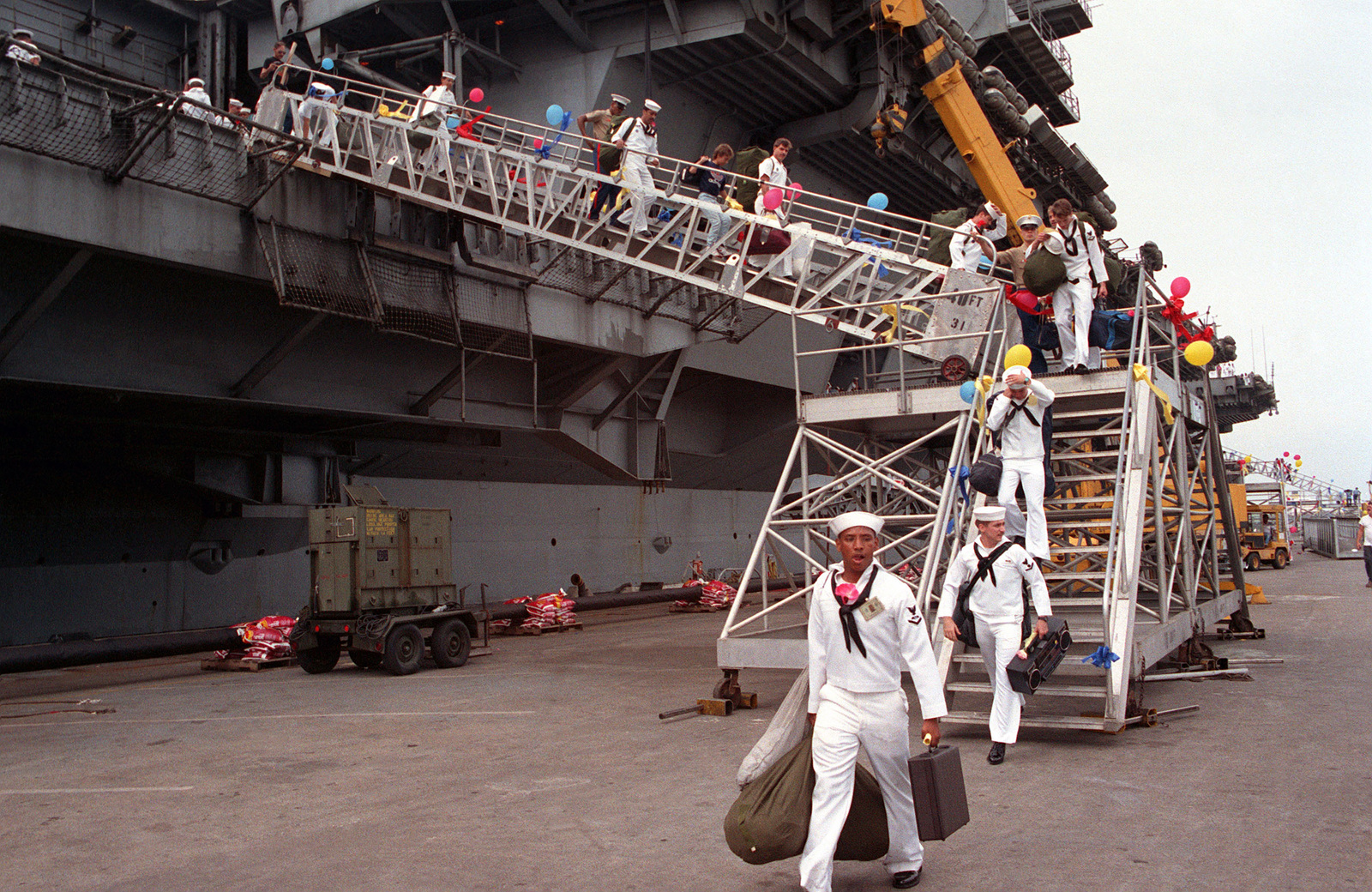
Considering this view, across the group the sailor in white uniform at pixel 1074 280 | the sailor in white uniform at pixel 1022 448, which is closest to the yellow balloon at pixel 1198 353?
the sailor in white uniform at pixel 1074 280

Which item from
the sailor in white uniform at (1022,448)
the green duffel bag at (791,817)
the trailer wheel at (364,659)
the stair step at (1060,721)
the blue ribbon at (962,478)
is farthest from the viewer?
the trailer wheel at (364,659)

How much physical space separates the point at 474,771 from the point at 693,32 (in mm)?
16290

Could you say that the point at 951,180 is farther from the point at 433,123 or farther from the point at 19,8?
the point at 19,8

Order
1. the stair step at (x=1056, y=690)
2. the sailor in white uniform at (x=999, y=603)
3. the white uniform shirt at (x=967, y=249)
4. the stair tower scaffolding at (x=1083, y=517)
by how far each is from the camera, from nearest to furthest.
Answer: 1. the sailor in white uniform at (x=999, y=603)
2. the stair step at (x=1056, y=690)
3. the stair tower scaffolding at (x=1083, y=517)
4. the white uniform shirt at (x=967, y=249)

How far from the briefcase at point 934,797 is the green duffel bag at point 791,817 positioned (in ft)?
0.61

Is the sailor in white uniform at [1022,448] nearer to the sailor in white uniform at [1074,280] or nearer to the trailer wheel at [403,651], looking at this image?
the sailor in white uniform at [1074,280]

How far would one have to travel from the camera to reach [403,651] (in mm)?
13422

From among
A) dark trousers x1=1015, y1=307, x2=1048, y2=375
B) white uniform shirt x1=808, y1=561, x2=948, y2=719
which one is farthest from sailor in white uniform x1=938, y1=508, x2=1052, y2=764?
dark trousers x1=1015, y1=307, x2=1048, y2=375

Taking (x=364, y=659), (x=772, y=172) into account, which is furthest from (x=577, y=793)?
(x=772, y=172)

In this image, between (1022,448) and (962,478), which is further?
(962,478)

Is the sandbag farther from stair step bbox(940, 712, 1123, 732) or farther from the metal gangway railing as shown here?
stair step bbox(940, 712, 1123, 732)

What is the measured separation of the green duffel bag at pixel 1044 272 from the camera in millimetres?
9773

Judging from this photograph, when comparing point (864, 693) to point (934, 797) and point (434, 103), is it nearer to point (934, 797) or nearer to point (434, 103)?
point (934, 797)

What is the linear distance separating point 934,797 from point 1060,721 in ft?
11.5
